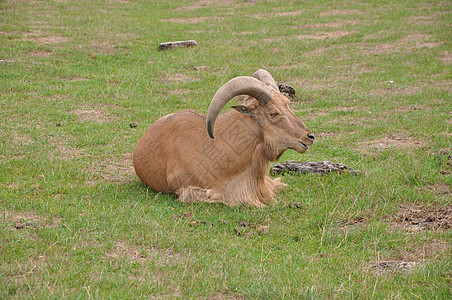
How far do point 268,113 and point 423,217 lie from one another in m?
2.53

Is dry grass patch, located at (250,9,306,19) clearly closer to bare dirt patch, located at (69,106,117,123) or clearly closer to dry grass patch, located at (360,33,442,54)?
dry grass patch, located at (360,33,442,54)

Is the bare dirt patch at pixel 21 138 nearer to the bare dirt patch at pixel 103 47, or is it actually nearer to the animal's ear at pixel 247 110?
the animal's ear at pixel 247 110

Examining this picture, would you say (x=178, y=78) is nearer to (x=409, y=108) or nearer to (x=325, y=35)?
(x=409, y=108)

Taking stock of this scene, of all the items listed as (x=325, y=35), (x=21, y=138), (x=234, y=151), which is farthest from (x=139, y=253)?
(x=325, y=35)

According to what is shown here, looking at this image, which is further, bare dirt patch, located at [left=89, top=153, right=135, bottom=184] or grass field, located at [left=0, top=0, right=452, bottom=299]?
bare dirt patch, located at [left=89, top=153, right=135, bottom=184]

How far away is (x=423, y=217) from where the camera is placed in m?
7.18

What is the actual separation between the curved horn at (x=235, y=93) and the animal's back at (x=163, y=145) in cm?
89

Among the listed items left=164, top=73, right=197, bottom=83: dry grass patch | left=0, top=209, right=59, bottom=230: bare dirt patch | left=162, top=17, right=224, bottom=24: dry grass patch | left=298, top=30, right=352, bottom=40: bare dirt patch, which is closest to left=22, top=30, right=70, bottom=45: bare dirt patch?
left=164, top=73, right=197, bottom=83: dry grass patch

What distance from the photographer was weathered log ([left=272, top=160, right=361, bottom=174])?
8844 mm

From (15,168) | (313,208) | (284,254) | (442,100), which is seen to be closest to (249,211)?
(313,208)

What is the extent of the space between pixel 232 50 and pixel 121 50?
3.85m

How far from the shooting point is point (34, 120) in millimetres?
11664

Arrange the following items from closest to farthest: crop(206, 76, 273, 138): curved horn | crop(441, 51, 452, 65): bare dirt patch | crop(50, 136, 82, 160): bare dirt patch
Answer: crop(206, 76, 273, 138): curved horn < crop(50, 136, 82, 160): bare dirt patch < crop(441, 51, 452, 65): bare dirt patch

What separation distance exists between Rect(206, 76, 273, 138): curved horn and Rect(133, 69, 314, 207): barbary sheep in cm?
1
